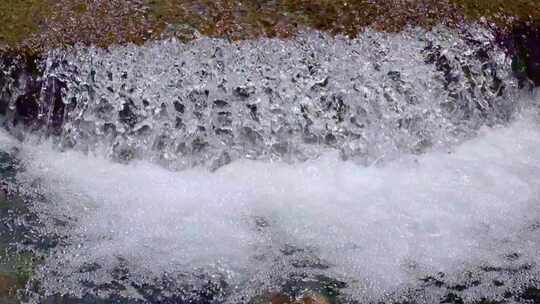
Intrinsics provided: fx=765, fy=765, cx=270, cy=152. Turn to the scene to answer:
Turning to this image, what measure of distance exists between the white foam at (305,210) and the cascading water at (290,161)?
1cm

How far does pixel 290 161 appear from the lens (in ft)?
21.5

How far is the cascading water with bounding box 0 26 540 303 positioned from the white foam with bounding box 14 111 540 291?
0.01 meters

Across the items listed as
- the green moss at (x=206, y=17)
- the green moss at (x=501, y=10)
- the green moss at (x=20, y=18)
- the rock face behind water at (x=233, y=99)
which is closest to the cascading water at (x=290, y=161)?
the rock face behind water at (x=233, y=99)

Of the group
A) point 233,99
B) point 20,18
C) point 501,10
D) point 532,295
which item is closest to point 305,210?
point 233,99

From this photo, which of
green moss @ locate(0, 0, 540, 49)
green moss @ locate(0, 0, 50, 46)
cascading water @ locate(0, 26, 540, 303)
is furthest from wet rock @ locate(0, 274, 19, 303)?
green moss @ locate(0, 0, 50, 46)

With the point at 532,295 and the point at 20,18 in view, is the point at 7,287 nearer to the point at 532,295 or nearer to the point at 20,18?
the point at 20,18

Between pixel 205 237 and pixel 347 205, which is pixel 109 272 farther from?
pixel 347 205

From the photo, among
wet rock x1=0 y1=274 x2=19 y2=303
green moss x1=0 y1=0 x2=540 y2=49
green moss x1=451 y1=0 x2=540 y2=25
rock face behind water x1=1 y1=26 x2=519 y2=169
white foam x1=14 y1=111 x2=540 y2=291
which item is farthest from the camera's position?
green moss x1=451 y1=0 x2=540 y2=25

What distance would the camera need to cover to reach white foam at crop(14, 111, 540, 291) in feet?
18.0

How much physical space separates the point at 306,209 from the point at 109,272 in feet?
5.26

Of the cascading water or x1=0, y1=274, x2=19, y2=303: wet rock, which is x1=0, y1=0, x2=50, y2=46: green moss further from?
x1=0, y1=274, x2=19, y2=303: wet rock

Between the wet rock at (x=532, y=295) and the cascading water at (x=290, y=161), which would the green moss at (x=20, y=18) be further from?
the wet rock at (x=532, y=295)

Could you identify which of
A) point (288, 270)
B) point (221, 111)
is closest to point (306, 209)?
point (288, 270)

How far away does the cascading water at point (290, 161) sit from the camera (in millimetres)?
5512
